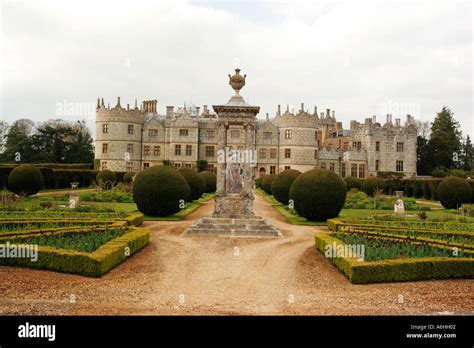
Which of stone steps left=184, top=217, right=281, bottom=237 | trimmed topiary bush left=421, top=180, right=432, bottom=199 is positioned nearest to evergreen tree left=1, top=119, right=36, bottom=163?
stone steps left=184, top=217, right=281, bottom=237

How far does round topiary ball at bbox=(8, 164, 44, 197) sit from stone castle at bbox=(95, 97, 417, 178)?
19704 mm


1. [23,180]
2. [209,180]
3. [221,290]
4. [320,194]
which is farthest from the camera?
[209,180]

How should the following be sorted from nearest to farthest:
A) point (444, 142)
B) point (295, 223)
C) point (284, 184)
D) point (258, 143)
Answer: point (295, 223) → point (284, 184) → point (258, 143) → point (444, 142)

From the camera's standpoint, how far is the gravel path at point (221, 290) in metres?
6.59

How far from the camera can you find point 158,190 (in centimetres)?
1630

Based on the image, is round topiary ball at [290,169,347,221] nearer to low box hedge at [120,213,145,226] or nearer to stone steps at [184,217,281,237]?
stone steps at [184,217,281,237]

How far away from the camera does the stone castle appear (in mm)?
42625

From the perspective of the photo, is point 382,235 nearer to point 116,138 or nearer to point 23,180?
point 23,180

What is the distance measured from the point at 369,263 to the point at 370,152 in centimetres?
3886

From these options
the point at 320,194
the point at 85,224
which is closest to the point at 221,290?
the point at 85,224

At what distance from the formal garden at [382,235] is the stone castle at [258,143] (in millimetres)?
20108

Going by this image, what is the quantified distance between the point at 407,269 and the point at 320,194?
25.9 ft

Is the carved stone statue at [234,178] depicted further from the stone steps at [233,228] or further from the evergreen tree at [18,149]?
the evergreen tree at [18,149]
